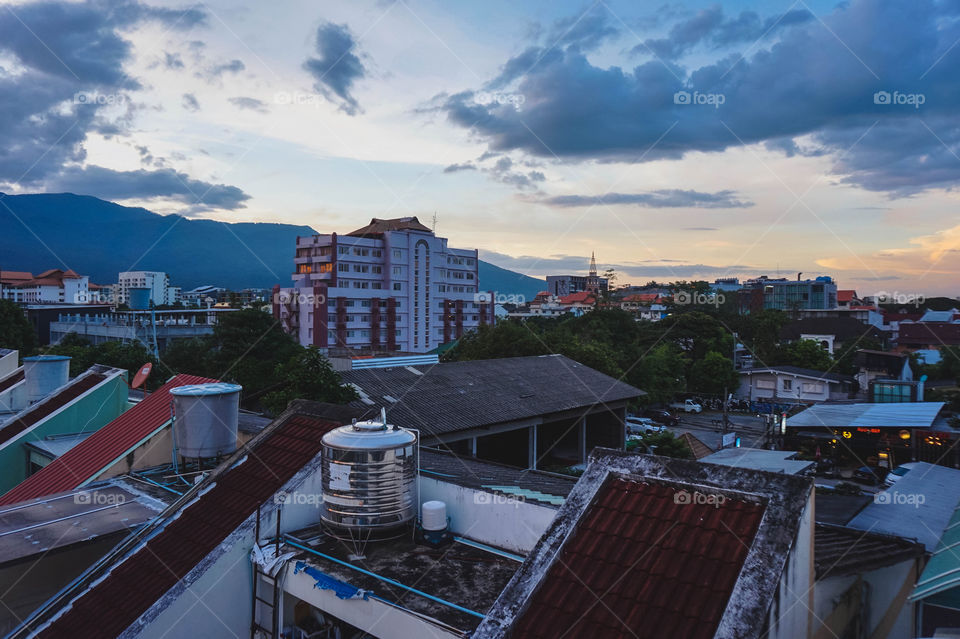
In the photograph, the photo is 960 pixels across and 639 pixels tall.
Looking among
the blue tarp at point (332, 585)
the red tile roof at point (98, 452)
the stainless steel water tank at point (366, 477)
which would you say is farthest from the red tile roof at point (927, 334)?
the blue tarp at point (332, 585)

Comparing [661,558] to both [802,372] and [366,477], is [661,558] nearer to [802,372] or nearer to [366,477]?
[366,477]

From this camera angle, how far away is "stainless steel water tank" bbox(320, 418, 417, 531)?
431 cm

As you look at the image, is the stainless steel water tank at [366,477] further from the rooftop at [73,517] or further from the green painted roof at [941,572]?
the green painted roof at [941,572]

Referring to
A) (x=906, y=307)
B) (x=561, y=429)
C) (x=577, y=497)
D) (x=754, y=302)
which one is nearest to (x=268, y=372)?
(x=561, y=429)

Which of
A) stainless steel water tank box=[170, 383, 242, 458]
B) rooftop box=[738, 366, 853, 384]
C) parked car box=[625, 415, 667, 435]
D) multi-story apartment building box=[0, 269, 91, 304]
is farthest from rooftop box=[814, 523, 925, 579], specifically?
multi-story apartment building box=[0, 269, 91, 304]

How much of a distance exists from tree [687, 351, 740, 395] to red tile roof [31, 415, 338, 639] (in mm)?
35921

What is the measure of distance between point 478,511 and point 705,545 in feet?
6.48

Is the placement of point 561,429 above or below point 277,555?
below

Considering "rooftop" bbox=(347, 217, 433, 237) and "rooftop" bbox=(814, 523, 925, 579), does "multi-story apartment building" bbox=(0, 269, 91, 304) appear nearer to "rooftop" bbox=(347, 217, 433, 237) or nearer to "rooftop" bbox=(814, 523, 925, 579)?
"rooftop" bbox=(347, 217, 433, 237)

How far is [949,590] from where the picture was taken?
3.70 m

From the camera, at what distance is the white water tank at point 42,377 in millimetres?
12797

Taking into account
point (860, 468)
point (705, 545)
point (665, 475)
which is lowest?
point (860, 468)

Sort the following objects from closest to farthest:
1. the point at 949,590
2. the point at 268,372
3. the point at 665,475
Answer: the point at 665,475, the point at 949,590, the point at 268,372

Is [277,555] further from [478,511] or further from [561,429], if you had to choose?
[561,429]
